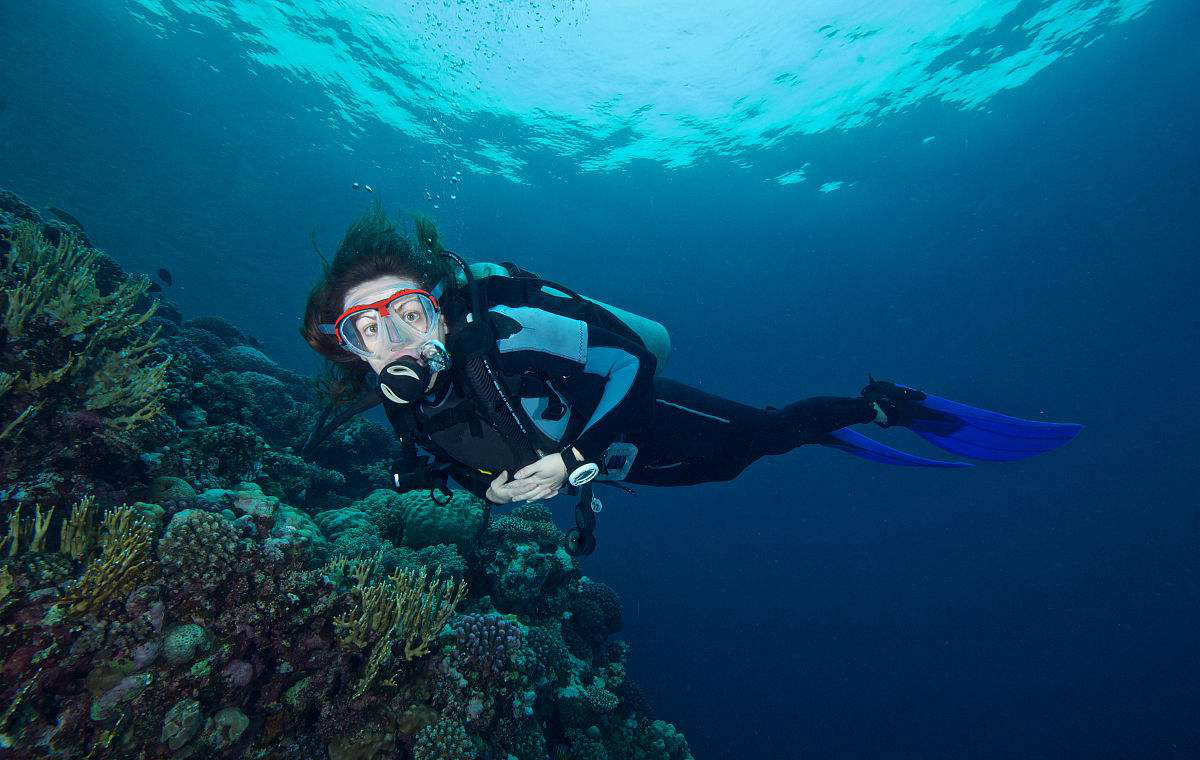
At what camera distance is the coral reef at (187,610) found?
2.34m

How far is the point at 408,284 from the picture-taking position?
10.5ft

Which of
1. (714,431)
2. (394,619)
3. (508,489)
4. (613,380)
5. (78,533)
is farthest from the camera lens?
(714,431)

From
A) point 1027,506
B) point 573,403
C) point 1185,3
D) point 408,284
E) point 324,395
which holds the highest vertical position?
point 1185,3

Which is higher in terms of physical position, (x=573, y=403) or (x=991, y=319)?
(x=991, y=319)

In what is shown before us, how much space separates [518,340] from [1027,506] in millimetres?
64168

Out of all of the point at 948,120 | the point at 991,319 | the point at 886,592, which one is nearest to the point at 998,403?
the point at 991,319

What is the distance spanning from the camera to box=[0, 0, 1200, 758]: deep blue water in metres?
24.0

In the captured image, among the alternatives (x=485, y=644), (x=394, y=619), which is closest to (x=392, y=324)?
(x=394, y=619)

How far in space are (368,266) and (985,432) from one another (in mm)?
7575

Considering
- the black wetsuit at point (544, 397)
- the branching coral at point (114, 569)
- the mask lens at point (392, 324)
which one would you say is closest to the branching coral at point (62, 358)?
the branching coral at point (114, 569)

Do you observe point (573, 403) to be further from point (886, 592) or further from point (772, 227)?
point (886, 592)

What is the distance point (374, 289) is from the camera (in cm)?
308

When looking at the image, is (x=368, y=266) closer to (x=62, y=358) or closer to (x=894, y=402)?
(x=62, y=358)

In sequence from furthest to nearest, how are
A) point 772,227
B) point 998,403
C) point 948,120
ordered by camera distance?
point 998,403 → point 772,227 → point 948,120
